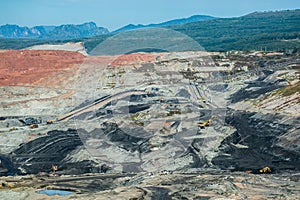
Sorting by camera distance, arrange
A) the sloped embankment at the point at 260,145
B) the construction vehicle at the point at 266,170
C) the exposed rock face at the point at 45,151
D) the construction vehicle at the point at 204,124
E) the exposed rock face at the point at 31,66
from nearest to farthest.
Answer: the construction vehicle at the point at 266,170, the sloped embankment at the point at 260,145, the exposed rock face at the point at 45,151, the construction vehicle at the point at 204,124, the exposed rock face at the point at 31,66

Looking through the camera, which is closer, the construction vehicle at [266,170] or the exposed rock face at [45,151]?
the construction vehicle at [266,170]

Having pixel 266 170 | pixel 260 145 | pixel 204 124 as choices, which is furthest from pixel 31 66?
pixel 266 170

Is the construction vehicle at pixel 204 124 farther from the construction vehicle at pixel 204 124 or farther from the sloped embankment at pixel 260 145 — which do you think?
the sloped embankment at pixel 260 145

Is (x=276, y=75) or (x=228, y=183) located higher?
(x=276, y=75)

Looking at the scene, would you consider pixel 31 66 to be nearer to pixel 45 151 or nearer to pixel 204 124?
pixel 45 151

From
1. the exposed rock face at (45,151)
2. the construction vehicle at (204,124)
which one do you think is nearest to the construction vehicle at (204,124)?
the construction vehicle at (204,124)

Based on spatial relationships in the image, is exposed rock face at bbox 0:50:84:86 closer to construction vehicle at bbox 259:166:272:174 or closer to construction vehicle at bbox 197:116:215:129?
construction vehicle at bbox 197:116:215:129

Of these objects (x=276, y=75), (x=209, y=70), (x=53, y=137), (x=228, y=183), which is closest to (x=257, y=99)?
(x=276, y=75)

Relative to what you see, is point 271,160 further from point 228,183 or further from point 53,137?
point 53,137

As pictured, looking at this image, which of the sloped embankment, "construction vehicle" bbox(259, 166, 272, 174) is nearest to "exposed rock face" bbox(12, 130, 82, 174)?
the sloped embankment

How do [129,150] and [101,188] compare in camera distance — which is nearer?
[101,188]

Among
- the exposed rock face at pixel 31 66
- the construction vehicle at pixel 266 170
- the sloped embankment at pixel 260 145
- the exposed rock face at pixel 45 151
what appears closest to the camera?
the construction vehicle at pixel 266 170
